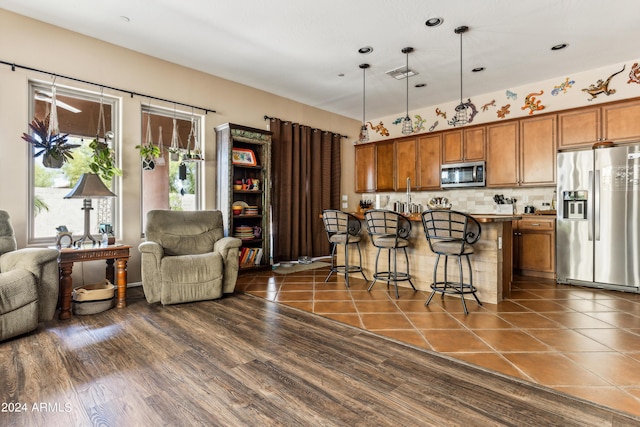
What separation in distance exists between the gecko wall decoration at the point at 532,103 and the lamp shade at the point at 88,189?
5.72 m

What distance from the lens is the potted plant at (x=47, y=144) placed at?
3225 mm

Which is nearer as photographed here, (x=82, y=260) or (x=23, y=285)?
(x=23, y=285)

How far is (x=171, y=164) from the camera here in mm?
4387

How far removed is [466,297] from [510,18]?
9.31 ft

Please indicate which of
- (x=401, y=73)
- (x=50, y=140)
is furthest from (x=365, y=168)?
(x=50, y=140)

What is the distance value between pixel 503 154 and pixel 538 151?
449mm

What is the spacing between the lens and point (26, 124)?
3.22 meters

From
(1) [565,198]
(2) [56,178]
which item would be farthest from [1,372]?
(1) [565,198]

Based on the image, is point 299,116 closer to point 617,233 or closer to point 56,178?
point 56,178

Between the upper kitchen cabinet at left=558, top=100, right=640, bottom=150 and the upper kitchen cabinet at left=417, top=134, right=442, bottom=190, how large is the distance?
1723 mm

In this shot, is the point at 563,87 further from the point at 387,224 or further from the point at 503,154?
the point at 387,224

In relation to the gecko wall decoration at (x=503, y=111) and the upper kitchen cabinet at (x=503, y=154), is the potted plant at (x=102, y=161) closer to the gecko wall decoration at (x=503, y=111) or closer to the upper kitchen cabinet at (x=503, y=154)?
the upper kitchen cabinet at (x=503, y=154)

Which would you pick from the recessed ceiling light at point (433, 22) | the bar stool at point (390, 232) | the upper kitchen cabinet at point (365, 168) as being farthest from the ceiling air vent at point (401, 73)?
the bar stool at point (390, 232)

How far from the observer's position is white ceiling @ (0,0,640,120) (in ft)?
10.0
